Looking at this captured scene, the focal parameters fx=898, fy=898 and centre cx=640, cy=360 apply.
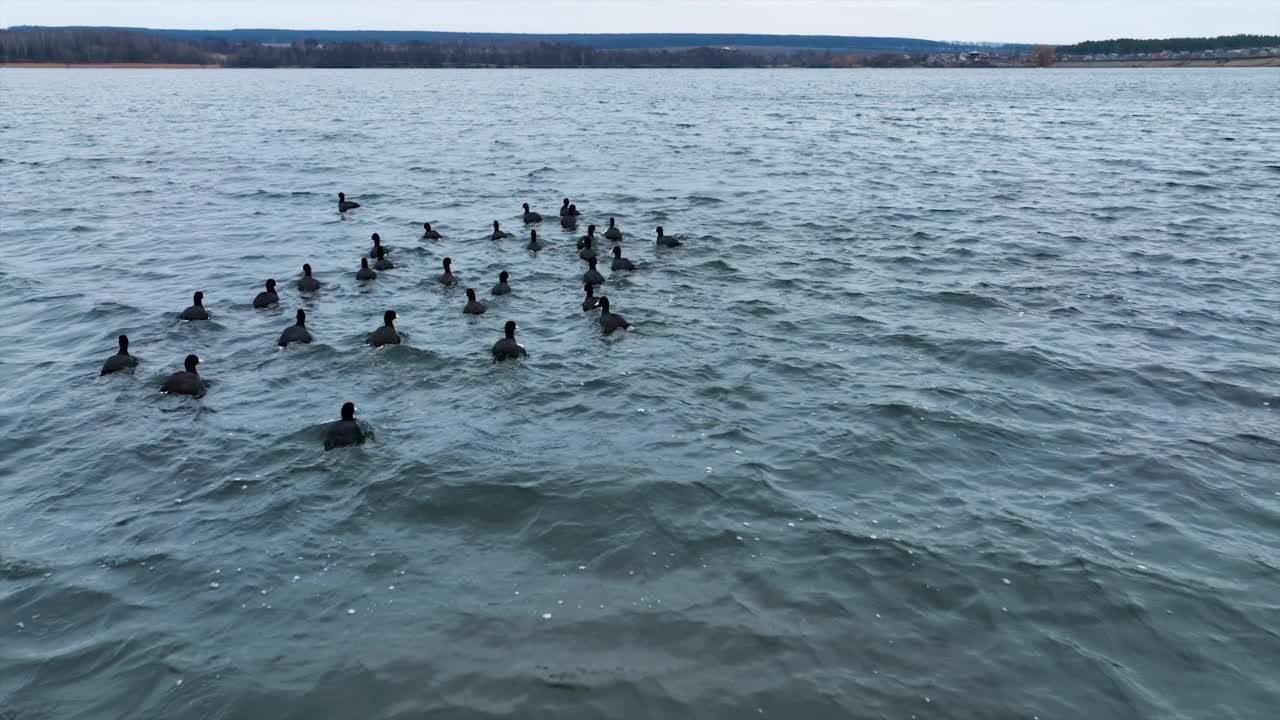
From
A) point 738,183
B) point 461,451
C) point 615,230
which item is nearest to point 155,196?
point 615,230

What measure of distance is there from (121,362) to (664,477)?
11019mm

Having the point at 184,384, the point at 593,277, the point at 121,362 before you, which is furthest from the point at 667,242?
the point at 121,362

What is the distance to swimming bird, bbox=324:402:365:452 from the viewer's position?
1420 centimetres

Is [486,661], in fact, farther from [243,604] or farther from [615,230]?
[615,230]

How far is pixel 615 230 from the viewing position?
90.9ft

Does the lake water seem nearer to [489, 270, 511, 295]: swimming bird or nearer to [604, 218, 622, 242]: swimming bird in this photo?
[489, 270, 511, 295]: swimming bird

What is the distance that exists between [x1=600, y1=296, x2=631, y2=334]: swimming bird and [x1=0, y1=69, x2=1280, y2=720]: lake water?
9.9 inches

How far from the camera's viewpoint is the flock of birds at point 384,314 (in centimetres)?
1487

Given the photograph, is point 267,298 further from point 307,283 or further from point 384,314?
point 384,314

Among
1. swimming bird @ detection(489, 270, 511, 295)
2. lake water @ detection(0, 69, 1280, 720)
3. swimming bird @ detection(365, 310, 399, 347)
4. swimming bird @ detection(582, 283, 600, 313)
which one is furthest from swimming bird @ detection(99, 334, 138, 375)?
swimming bird @ detection(582, 283, 600, 313)

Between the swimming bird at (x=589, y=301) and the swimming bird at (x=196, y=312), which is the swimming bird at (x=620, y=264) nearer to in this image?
the swimming bird at (x=589, y=301)

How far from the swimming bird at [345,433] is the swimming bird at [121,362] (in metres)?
5.61

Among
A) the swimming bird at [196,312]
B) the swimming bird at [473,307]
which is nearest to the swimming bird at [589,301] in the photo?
the swimming bird at [473,307]

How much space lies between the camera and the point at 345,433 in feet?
46.7
